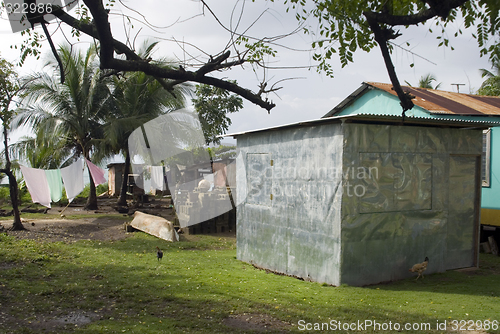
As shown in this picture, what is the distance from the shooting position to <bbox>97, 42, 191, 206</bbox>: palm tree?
1956 centimetres

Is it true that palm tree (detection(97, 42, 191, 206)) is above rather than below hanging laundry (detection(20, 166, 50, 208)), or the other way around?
above

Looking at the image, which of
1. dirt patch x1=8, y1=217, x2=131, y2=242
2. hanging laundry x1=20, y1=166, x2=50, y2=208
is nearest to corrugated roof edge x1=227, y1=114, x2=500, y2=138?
dirt patch x1=8, y1=217, x2=131, y2=242

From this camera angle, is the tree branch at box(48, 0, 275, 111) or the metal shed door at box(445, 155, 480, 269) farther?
the metal shed door at box(445, 155, 480, 269)

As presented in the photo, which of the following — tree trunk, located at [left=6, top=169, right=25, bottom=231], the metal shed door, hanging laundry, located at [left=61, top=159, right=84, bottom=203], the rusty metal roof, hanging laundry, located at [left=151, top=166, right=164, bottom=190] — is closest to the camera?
the metal shed door

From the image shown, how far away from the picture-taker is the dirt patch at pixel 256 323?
17.0 ft

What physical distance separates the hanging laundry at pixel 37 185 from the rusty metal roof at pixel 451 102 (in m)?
12.8

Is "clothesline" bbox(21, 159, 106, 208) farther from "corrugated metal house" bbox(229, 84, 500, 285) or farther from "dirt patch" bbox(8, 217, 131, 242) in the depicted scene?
"corrugated metal house" bbox(229, 84, 500, 285)

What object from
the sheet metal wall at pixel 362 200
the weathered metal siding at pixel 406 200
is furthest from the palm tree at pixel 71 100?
the weathered metal siding at pixel 406 200

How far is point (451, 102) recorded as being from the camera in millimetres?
13086

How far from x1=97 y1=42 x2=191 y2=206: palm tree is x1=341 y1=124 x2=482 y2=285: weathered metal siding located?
13.6 m

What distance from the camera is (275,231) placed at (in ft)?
29.6

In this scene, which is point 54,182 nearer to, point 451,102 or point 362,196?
point 362,196

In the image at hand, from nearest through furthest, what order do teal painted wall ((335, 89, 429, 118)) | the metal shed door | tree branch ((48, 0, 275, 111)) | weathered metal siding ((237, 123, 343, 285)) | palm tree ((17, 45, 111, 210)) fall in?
tree branch ((48, 0, 275, 111)) < weathered metal siding ((237, 123, 343, 285)) < the metal shed door < teal painted wall ((335, 89, 429, 118)) < palm tree ((17, 45, 111, 210))

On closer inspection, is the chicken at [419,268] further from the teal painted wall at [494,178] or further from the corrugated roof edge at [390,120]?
the teal painted wall at [494,178]
